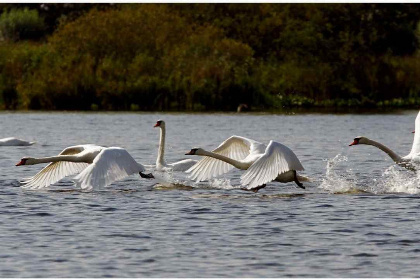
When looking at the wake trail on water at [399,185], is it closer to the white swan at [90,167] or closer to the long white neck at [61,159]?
the white swan at [90,167]

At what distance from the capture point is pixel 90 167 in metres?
13.3

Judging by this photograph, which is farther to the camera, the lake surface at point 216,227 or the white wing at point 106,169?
the white wing at point 106,169

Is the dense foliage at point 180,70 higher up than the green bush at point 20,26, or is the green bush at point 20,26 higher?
the green bush at point 20,26

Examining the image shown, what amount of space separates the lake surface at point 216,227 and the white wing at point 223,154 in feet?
0.86

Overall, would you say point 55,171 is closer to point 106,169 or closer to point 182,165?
point 106,169

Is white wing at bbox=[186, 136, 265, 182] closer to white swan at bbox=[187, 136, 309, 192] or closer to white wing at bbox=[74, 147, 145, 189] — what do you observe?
white swan at bbox=[187, 136, 309, 192]

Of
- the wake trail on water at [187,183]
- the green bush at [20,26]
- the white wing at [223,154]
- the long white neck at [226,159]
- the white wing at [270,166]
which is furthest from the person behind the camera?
the green bush at [20,26]

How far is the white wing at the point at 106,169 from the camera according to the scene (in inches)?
515

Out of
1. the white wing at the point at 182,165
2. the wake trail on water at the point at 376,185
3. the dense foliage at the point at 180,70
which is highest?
the dense foliage at the point at 180,70

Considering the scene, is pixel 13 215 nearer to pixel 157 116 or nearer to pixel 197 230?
pixel 197 230

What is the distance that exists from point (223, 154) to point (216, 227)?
14.4 ft

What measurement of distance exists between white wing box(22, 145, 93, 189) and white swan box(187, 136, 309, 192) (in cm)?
180

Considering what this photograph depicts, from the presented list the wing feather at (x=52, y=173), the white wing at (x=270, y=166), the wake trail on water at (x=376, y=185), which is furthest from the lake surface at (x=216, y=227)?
the white wing at (x=270, y=166)

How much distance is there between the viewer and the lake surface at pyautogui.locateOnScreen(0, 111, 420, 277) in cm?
907
